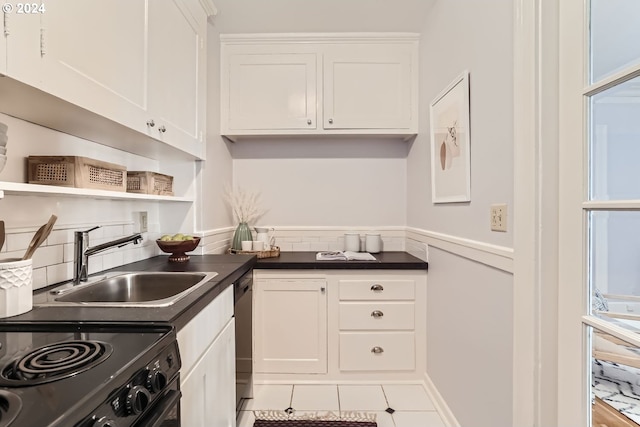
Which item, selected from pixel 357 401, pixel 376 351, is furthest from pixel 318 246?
pixel 357 401

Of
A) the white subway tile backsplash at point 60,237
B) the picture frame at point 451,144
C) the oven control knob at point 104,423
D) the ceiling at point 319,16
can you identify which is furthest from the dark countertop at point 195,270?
the ceiling at point 319,16

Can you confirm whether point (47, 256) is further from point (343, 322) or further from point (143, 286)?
point (343, 322)

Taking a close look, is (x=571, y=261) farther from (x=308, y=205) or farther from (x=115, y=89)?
(x=308, y=205)

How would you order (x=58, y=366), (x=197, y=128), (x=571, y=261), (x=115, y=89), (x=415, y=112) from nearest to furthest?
(x=58, y=366) < (x=571, y=261) < (x=115, y=89) < (x=197, y=128) < (x=415, y=112)

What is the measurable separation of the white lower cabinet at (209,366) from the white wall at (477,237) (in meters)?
1.16

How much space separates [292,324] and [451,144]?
61.1 inches

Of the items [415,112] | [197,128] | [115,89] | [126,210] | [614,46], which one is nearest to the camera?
[614,46]

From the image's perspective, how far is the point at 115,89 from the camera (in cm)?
128

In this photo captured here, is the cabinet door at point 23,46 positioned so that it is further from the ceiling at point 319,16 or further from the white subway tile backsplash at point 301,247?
the white subway tile backsplash at point 301,247

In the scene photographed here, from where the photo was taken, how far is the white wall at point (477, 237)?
52.1 inches

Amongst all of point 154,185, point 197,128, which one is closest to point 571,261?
point 154,185

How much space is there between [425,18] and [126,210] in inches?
91.0

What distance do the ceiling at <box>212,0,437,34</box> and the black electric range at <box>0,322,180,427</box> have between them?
6.95 feet

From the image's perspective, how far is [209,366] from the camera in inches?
52.5
